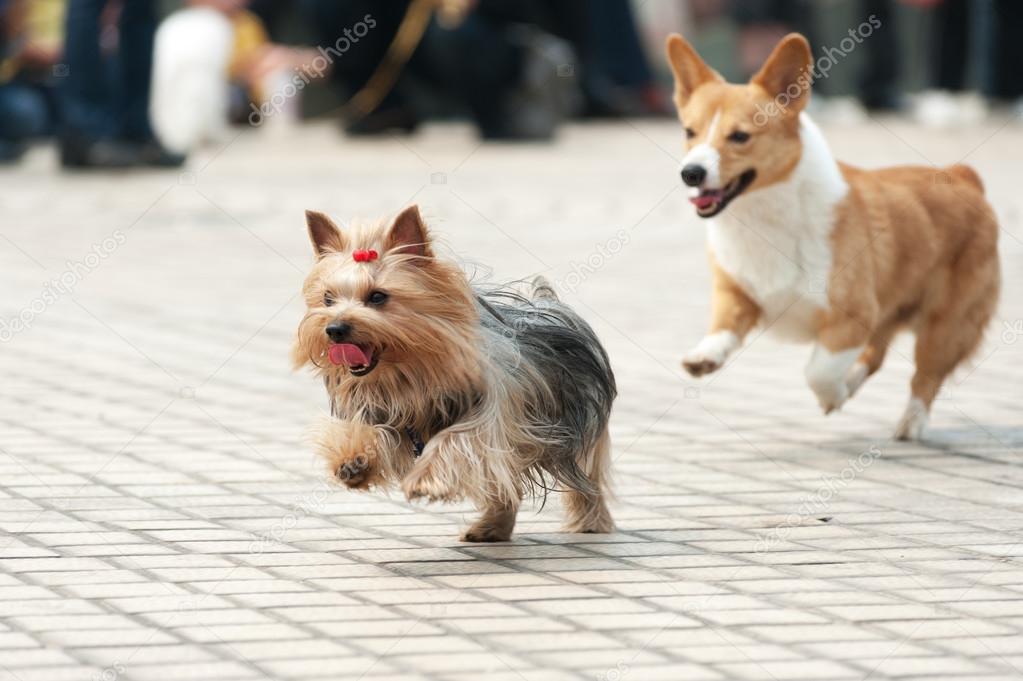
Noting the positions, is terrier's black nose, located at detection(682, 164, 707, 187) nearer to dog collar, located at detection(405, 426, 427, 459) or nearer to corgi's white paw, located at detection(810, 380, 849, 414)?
corgi's white paw, located at detection(810, 380, 849, 414)

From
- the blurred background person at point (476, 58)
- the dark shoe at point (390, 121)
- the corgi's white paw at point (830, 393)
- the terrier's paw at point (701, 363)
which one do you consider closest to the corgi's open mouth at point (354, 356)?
the terrier's paw at point (701, 363)

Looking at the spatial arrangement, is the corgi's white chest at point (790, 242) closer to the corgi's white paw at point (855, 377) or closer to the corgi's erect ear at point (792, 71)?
the corgi's erect ear at point (792, 71)

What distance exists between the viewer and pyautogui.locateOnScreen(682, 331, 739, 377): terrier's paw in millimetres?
6582

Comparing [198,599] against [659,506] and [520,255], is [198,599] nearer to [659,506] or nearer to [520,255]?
[659,506]

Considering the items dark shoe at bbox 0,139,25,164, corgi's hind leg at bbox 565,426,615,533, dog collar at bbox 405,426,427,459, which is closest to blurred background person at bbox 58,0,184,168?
dark shoe at bbox 0,139,25,164

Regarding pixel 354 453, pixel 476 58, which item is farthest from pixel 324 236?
pixel 476 58

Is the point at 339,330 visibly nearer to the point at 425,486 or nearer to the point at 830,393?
the point at 425,486

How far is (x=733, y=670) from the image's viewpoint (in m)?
4.26

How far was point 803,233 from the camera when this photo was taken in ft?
22.1

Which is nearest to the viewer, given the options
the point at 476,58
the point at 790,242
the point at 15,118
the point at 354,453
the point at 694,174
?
the point at 354,453

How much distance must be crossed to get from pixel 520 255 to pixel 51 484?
5688 millimetres

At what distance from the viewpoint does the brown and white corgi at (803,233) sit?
21.9 ft

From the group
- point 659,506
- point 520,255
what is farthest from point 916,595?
point 520,255

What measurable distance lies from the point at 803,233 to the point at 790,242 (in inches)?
2.4
